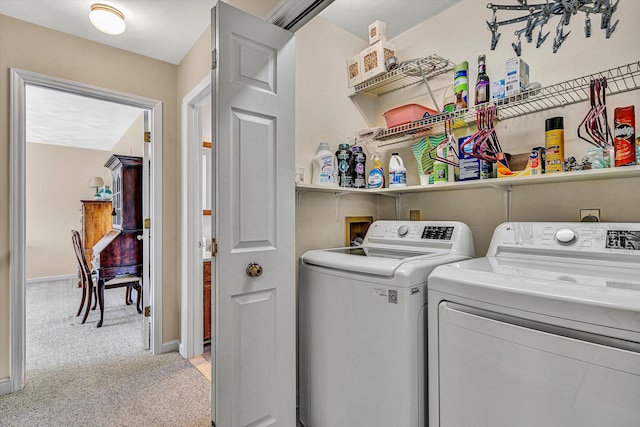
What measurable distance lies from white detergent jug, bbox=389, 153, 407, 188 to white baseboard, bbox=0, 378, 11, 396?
2850mm

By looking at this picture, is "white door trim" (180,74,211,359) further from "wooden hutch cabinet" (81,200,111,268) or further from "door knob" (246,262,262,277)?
"wooden hutch cabinet" (81,200,111,268)

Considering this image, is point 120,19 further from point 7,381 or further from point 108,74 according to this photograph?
point 7,381

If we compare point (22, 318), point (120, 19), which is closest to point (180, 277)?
point (22, 318)

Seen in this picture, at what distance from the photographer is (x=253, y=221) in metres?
1.41

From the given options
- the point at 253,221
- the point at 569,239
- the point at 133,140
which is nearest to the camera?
the point at 569,239

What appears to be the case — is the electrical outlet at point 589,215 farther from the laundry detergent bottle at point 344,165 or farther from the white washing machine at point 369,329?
the laundry detergent bottle at point 344,165

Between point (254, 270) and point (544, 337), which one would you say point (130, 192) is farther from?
point (544, 337)

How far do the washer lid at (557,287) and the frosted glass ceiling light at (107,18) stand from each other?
8.14 feet

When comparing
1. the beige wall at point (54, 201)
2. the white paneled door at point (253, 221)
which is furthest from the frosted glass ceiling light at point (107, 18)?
the beige wall at point (54, 201)

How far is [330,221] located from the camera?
6.63 feet

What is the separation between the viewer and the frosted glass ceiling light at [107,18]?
1988mm

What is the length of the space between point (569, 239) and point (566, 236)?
0.6 inches

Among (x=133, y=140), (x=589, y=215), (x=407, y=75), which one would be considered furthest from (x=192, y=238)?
(x=133, y=140)

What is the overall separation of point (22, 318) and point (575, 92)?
355 cm
